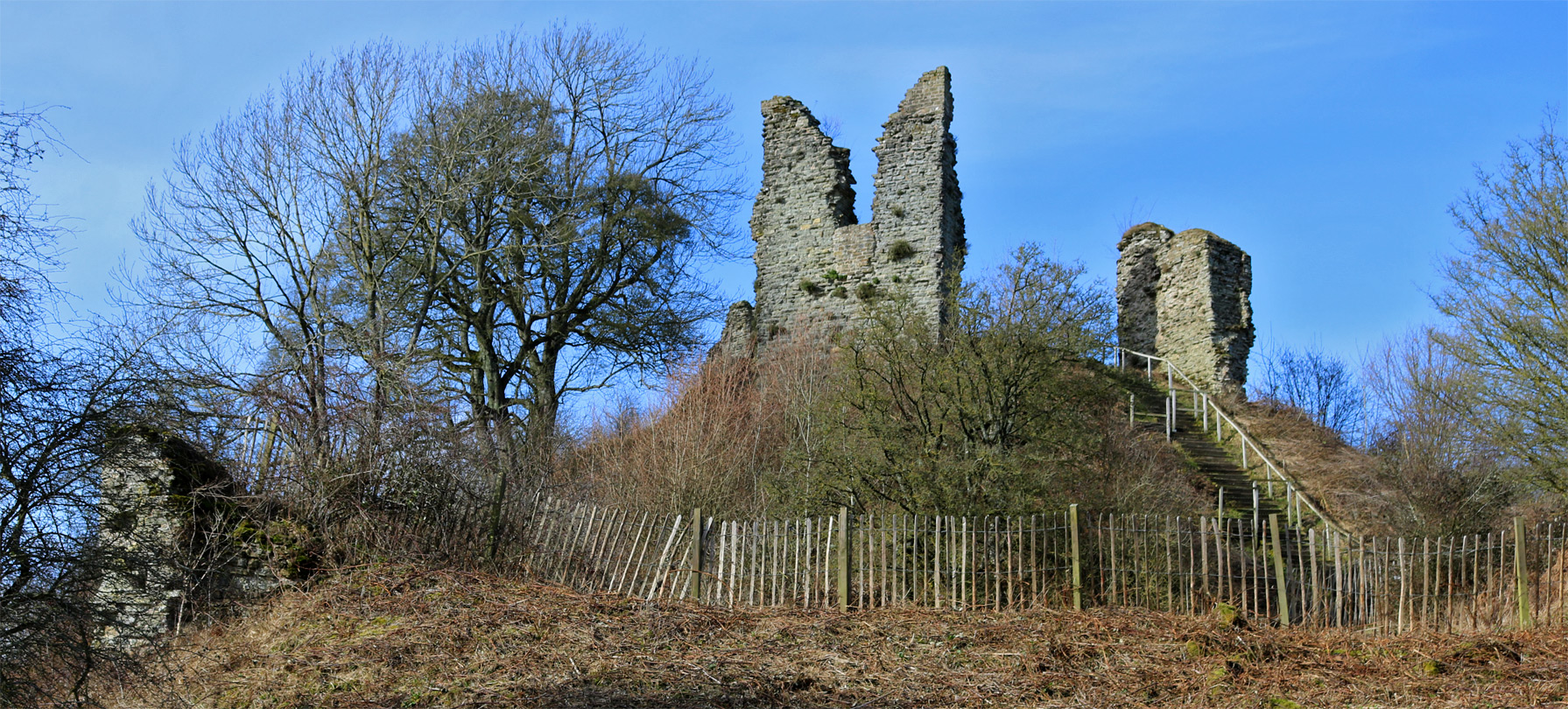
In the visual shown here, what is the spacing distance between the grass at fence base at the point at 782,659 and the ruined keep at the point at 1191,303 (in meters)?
14.0

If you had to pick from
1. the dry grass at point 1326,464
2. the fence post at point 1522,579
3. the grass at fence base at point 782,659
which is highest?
the dry grass at point 1326,464

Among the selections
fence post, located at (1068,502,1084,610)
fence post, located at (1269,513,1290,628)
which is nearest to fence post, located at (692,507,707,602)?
fence post, located at (1068,502,1084,610)

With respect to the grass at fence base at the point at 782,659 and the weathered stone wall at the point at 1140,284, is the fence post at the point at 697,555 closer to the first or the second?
the grass at fence base at the point at 782,659

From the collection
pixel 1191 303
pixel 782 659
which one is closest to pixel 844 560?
pixel 782 659

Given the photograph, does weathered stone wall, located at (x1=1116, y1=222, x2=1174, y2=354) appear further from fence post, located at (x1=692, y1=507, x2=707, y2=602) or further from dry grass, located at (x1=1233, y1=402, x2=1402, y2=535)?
fence post, located at (x1=692, y1=507, x2=707, y2=602)

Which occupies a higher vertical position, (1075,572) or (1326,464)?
(1326,464)

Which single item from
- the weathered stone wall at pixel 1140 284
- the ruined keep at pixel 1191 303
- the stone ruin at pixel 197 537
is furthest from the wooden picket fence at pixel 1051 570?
the weathered stone wall at pixel 1140 284

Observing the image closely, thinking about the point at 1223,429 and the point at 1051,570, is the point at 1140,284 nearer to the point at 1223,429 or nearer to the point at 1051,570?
the point at 1223,429

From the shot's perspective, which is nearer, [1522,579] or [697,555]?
[1522,579]

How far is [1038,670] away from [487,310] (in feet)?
48.8

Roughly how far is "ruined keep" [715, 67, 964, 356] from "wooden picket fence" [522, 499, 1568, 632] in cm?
984

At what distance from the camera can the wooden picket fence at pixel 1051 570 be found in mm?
10391

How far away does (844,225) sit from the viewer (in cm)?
2208

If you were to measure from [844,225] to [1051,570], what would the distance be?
12.2m
